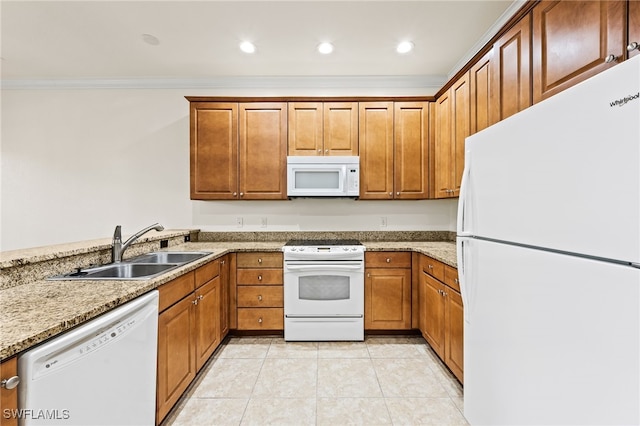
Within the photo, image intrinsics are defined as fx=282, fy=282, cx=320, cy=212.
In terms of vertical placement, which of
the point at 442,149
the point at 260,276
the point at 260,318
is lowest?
the point at 260,318

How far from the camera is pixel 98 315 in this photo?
1.09m

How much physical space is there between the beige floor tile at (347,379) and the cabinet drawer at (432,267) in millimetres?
907

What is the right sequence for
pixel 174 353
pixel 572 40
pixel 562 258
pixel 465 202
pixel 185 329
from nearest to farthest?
pixel 562 258 → pixel 572 40 → pixel 465 202 → pixel 174 353 → pixel 185 329

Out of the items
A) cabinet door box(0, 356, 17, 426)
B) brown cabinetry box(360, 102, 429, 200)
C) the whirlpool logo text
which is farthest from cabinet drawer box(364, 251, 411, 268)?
cabinet door box(0, 356, 17, 426)

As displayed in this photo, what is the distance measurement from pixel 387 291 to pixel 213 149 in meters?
2.32

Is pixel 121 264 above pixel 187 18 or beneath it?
beneath

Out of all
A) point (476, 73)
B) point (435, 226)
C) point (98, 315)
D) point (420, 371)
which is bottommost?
point (420, 371)

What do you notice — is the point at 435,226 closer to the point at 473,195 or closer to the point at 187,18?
the point at 473,195

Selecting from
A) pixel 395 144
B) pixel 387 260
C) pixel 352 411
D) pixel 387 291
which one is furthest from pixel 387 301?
pixel 395 144

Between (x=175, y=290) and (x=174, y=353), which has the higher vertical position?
(x=175, y=290)

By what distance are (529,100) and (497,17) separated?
3.72 feet

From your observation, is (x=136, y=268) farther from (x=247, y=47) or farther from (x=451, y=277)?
(x=451, y=277)

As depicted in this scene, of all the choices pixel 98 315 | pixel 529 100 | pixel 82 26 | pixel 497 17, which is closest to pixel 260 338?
pixel 98 315

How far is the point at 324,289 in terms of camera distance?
8.89ft
